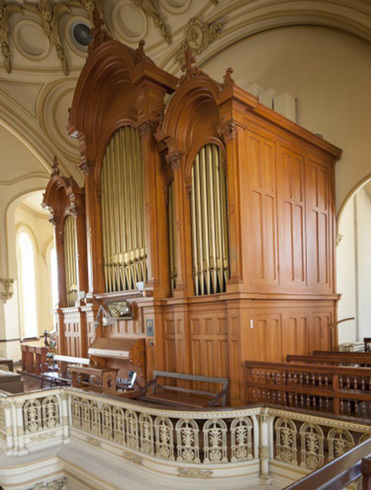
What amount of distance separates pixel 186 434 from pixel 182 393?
7.39 feet

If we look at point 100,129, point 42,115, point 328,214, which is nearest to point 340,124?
point 328,214

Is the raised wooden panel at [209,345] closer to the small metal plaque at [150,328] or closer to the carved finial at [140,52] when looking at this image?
Answer: the small metal plaque at [150,328]

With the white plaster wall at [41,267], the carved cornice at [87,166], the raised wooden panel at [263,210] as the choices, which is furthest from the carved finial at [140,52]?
the white plaster wall at [41,267]

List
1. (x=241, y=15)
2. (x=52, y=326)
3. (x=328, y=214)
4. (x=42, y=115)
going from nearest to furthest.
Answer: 1. (x=328, y=214)
2. (x=241, y=15)
3. (x=42, y=115)
4. (x=52, y=326)

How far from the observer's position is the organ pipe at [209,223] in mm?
5996

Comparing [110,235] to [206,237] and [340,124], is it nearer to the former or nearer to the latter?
[206,237]

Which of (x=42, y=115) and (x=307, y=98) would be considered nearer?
(x=307, y=98)

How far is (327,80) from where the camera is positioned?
804 cm

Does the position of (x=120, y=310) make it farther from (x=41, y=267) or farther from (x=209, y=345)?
(x=41, y=267)

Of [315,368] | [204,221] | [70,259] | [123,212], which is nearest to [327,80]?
[204,221]

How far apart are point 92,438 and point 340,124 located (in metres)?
7.03

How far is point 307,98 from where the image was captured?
8.35 meters

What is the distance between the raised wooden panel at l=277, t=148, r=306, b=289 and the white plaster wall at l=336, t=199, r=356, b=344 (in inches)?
68.1

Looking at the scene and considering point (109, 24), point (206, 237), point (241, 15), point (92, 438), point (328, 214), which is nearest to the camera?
point (92, 438)
